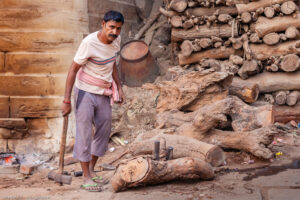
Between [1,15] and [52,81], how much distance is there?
3.93 ft

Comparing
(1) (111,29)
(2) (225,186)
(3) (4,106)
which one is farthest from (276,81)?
(3) (4,106)

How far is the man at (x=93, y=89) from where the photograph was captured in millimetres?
4031

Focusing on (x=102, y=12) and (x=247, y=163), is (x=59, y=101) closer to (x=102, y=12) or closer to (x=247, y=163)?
(x=102, y=12)

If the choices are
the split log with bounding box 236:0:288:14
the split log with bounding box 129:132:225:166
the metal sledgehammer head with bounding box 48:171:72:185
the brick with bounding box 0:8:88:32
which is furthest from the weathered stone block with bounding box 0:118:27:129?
the split log with bounding box 236:0:288:14

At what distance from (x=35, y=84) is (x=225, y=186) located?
3.32 m

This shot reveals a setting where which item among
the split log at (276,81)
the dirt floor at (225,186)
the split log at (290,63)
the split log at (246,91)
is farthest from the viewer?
the split log at (276,81)

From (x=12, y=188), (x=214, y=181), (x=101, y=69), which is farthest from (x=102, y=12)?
(x=214, y=181)

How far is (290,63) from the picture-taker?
6.12 meters

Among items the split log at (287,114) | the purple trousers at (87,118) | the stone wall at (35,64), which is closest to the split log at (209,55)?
the split log at (287,114)

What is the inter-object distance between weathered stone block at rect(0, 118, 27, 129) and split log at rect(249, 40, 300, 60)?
12.3 ft

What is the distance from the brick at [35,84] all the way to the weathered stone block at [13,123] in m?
0.43

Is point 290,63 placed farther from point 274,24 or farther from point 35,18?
point 35,18

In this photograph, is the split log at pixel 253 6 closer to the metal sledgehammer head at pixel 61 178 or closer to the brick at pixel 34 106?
the brick at pixel 34 106

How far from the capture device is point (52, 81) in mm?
5855
